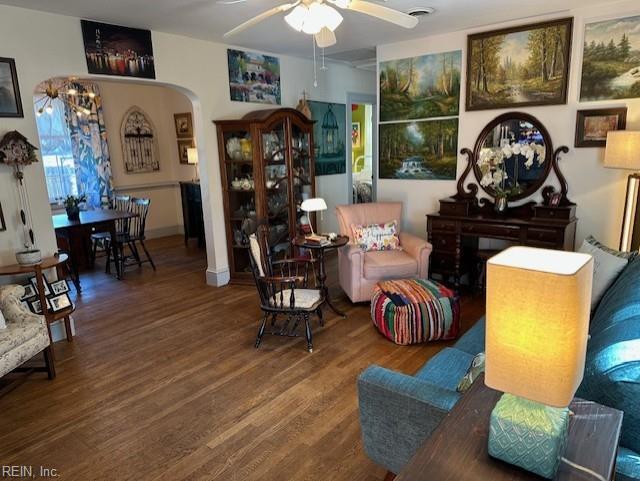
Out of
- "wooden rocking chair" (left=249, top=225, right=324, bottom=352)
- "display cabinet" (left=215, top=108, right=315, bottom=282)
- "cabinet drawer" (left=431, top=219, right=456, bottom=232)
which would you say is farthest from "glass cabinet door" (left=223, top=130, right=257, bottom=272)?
"cabinet drawer" (left=431, top=219, right=456, bottom=232)

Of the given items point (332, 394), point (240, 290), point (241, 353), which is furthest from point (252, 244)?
point (240, 290)

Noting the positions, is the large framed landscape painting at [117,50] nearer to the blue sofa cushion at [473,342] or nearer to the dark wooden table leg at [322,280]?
the dark wooden table leg at [322,280]

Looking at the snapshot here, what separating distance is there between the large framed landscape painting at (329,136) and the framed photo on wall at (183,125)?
8.32ft

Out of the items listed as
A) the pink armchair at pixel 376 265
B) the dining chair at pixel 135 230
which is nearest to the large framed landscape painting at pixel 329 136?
the pink armchair at pixel 376 265

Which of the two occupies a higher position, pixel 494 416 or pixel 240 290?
pixel 494 416

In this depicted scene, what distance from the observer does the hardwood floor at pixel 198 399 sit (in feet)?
7.13

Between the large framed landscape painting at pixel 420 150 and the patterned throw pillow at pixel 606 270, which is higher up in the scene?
the large framed landscape painting at pixel 420 150

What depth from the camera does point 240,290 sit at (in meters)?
4.77

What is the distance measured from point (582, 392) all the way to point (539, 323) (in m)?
0.65

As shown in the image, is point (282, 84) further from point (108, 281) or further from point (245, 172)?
point (108, 281)

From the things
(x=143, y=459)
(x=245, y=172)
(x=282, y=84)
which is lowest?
(x=143, y=459)

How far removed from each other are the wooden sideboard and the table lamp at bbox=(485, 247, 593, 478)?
9.87 ft

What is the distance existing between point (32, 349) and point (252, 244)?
64.4 inches

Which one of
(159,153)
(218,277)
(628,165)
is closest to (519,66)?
(628,165)
